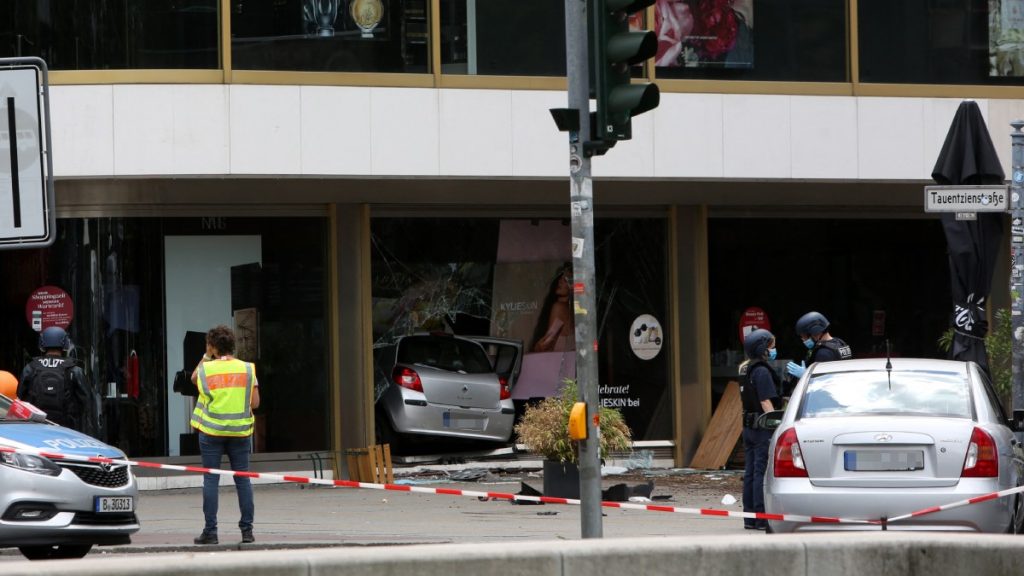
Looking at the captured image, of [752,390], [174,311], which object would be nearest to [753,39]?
[752,390]

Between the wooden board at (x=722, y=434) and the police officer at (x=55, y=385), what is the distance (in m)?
7.08

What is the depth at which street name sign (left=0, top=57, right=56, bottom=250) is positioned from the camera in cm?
650

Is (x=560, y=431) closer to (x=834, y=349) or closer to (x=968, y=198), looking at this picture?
(x=834, y=349)

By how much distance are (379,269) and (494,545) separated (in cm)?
1077

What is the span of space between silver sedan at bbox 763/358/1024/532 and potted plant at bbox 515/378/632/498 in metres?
4.23

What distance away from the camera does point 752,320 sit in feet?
61.7

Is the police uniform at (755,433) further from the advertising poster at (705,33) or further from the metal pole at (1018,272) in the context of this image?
the advertising poster at (705,33)

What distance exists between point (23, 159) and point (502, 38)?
1067 centimetres

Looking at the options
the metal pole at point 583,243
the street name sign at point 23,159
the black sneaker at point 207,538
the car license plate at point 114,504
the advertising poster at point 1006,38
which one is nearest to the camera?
the street name sign at point 23,159

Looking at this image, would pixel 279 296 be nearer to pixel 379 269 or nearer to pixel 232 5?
pixel 379 269

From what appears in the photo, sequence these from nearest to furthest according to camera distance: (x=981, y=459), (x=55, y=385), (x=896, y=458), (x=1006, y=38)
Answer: (x=981, y=459), (x=896, y=458), (x=55, y=385), (x=1006, y=38)

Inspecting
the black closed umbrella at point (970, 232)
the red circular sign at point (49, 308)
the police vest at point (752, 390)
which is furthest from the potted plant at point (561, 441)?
the red circular sign at point (49, 308)

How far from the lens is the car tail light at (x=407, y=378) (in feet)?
57.2

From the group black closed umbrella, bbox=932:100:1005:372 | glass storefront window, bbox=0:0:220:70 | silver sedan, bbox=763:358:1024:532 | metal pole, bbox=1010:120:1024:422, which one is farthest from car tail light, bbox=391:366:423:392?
silver sedan, bbox=763:358:1024:532
